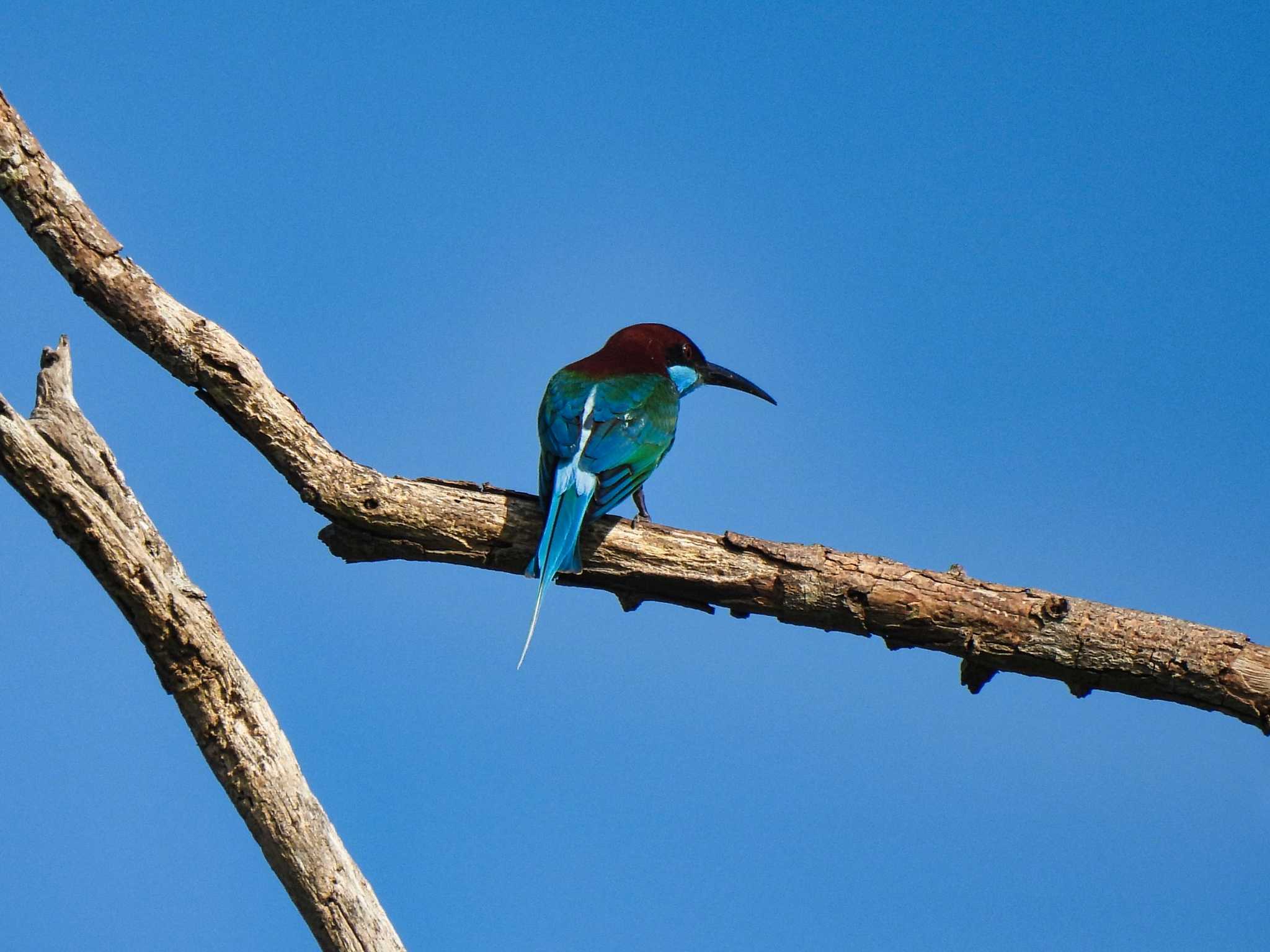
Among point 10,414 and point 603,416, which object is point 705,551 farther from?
point 10,414

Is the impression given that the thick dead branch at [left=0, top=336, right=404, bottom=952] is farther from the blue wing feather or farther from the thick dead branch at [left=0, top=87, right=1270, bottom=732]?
the blue wing feather

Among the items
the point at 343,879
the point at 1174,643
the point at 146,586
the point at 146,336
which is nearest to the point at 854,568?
the point at 1174,643

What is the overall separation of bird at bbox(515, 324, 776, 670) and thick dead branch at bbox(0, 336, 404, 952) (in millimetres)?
1043

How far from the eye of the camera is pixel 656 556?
4.71 meters

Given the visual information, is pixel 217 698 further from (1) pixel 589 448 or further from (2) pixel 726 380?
(2) pixel 726 380

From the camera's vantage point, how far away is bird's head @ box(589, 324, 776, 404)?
6.07 m

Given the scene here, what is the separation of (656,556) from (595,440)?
65 centimetres

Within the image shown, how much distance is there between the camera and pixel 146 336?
14.8ft

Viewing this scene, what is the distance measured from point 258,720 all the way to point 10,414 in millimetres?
1284

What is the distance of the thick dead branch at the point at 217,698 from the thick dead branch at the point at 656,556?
708mm

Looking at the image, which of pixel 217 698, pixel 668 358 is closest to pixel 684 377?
pixel 668 358

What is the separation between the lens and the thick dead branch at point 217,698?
12.5 ft

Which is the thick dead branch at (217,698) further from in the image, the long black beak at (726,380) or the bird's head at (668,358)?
the long black beak at (726,380)

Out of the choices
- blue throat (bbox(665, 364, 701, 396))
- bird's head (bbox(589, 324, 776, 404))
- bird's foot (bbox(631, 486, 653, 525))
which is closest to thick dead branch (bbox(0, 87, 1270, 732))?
bird's foot (bbox(631, 486, 653, 525))
